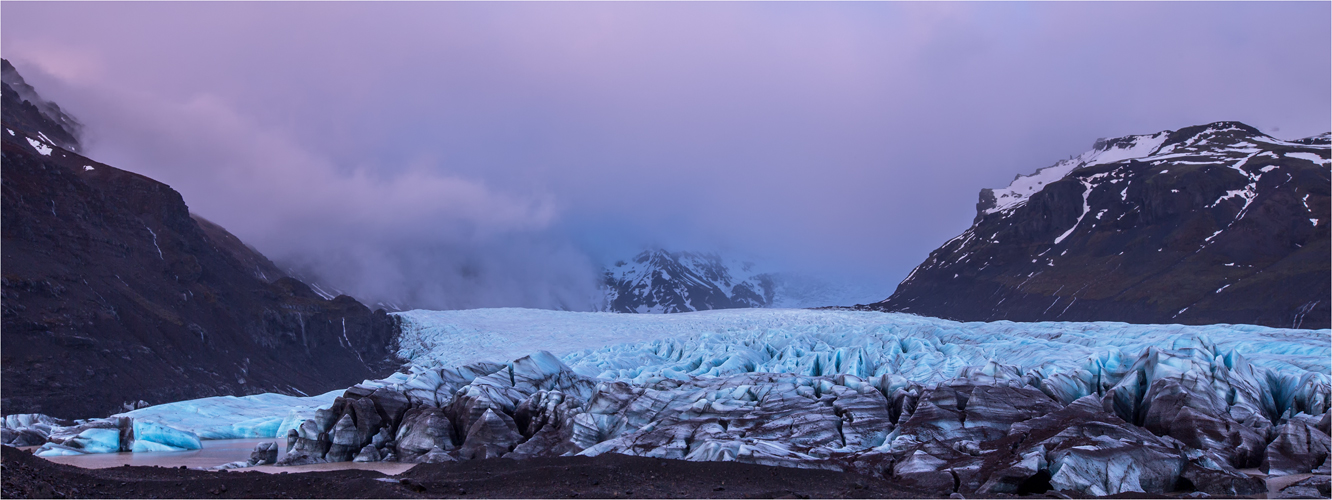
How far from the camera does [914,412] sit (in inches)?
864

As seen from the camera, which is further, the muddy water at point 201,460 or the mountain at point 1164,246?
the mountain at point 1164,246

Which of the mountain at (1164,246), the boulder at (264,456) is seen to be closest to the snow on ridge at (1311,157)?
the mountain at (1164,246)

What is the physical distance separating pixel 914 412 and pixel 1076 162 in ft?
520

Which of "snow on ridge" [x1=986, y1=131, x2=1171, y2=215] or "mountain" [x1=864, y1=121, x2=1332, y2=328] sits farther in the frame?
"snow on ridge" [x1=986, y1=131, x2=1171, y2=215]

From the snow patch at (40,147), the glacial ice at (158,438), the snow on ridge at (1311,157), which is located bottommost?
the glacial ice at (158,438)

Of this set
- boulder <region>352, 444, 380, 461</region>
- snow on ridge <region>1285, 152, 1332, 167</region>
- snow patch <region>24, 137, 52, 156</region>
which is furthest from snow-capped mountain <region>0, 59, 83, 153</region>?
snow on ridge <region>1285, 152, 1332, 167</region>

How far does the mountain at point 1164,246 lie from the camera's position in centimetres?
7706

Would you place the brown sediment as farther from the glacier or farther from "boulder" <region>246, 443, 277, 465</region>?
"boulder" <region>246, 443, 277, 465</region>

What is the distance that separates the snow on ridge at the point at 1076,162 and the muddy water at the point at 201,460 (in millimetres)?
134041

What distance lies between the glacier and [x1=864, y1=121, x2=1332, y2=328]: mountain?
167 feet

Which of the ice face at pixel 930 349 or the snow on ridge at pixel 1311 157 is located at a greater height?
→ the snow on ridge at pixel 1311 157

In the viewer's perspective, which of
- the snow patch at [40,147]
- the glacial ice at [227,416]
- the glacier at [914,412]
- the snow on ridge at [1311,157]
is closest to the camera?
the glacier at [914,412]

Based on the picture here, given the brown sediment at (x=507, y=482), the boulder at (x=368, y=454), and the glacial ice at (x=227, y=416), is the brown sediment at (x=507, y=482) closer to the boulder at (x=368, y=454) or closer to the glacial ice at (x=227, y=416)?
the boulder at (x=368, y=454)

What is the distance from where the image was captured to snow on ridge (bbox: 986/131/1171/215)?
5640 inches
